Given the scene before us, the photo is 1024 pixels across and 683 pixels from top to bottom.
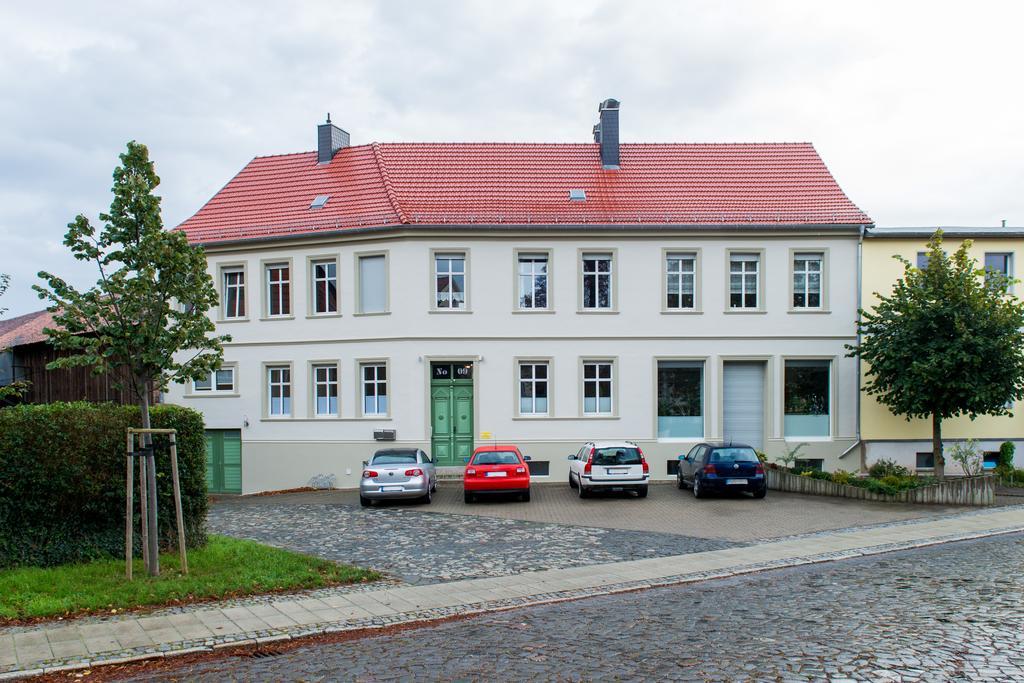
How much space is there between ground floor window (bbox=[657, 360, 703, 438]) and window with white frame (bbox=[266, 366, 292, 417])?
11351 mm

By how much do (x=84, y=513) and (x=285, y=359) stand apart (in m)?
15.0

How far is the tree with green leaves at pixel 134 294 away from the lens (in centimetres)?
1174

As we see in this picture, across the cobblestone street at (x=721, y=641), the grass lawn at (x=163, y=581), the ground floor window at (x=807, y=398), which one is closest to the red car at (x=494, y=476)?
the grass lawn at (x=163, y=581)

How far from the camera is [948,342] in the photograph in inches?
877

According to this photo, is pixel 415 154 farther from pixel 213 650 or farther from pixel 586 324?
pixel 213 650

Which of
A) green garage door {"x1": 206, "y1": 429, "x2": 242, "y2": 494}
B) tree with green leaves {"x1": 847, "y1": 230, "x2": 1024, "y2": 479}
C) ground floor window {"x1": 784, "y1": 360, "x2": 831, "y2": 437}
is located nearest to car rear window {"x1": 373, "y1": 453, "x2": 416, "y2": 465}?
green garage door {"x1": 206, "y1": 429, "x2": 242, "y2": 494}

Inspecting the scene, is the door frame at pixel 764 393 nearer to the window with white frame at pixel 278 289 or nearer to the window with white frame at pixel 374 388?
the window with white frame at pixel 374 388

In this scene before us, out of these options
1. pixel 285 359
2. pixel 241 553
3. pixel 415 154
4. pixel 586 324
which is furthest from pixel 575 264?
pixel 241 553

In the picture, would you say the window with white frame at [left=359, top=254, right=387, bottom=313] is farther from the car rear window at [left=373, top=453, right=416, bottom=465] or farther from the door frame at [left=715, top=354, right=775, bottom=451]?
the door frame at [left=715, top=354, right=775, bottom=451]

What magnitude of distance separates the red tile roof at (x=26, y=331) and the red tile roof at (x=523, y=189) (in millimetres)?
6925

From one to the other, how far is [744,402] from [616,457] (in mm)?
7179

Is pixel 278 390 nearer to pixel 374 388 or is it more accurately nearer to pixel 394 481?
pixel 374 388

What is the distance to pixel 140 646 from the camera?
342 inches

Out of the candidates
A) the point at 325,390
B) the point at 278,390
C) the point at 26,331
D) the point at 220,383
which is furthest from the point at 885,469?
the point at 26,331
